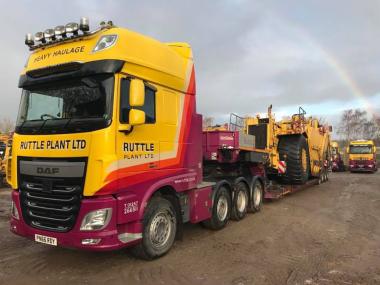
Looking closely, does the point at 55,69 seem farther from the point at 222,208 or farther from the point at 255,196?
the point at 255,196

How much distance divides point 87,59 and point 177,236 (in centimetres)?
337

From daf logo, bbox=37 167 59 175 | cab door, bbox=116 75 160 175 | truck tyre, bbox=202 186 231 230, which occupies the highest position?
cab door, bbox=116 75 160 175

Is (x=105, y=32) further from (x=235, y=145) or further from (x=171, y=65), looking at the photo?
(x=235, y=145)

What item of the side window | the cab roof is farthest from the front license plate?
the cab roof

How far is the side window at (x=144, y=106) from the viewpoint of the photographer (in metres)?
5.38

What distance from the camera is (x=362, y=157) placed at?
3105 cm

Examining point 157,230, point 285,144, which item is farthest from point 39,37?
point 285,144

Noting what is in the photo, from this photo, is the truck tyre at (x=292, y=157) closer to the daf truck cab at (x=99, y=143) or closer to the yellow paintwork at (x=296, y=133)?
the yellow paintwork at (x=296, y=133)

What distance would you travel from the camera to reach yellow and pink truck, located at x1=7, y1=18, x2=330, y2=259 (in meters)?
5.18

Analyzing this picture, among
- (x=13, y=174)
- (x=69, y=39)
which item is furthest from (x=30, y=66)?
(x=13, y=174)

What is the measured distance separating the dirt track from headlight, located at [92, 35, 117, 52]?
10.7 feet

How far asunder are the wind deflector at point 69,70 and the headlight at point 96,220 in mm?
1910

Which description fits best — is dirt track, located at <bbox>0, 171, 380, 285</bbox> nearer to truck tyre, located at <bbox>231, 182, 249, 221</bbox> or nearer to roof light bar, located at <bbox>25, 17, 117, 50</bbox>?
truck tyre, located at <bbox>231, 182, 249, 221</bbox>

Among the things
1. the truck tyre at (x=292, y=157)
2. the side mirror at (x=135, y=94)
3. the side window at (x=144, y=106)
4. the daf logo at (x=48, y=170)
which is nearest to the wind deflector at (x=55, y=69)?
the side window at (x=144, y=106)
